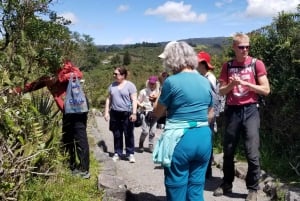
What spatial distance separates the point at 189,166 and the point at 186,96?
0.63 m

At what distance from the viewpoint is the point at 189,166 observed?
12.7 feet

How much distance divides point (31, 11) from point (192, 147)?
2.59m

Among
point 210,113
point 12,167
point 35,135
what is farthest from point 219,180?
point 12,167

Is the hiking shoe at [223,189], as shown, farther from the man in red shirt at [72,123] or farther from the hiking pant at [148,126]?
the hiking pant at [148,126]

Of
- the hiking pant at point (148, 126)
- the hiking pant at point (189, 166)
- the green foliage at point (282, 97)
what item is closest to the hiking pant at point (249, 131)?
the green foliage at point (282, 97)

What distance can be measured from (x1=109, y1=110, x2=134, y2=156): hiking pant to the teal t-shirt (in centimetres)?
365

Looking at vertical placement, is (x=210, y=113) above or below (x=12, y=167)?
above

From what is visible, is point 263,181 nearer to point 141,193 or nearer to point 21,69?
point 141,193

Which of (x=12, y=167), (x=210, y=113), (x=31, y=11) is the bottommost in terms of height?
(x=12, y=167)

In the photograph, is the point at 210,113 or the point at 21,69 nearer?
the point at 210,113

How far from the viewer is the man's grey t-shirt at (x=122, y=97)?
7.30m

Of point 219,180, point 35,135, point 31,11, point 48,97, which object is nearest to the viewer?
point 35,135

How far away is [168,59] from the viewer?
12.6 ft

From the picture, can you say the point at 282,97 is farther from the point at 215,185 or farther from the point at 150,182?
the point at 150,182
